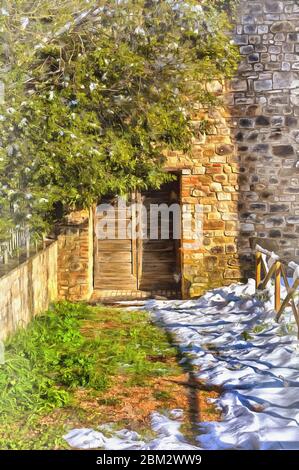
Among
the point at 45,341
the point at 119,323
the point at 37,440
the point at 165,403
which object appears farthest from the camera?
the point at 119,323

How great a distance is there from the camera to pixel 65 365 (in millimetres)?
5973

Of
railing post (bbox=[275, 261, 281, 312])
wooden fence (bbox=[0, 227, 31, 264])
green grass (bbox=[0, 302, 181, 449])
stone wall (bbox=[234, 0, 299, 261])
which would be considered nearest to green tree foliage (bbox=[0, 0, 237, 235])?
wooden fence (bbox=[0, 227, 31, 264])

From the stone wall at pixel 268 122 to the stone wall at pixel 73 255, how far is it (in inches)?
94.2

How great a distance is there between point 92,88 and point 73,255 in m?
3.85

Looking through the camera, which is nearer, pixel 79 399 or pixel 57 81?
pixel 79 399

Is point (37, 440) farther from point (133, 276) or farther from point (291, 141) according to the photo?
point (291, 141)

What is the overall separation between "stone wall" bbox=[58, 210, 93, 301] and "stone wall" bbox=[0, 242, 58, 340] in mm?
191

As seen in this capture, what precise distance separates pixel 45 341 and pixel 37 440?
2380 millimetres

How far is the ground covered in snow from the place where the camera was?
14.2 ft

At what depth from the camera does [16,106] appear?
5469 mm

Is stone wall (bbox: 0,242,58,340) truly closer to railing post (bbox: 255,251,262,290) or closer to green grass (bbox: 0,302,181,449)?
green grass (bbox: 0,302,181,449)

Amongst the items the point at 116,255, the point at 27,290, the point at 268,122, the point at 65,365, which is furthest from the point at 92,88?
the point at 116,255

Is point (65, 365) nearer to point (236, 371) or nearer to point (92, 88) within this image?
point (236, 371)
